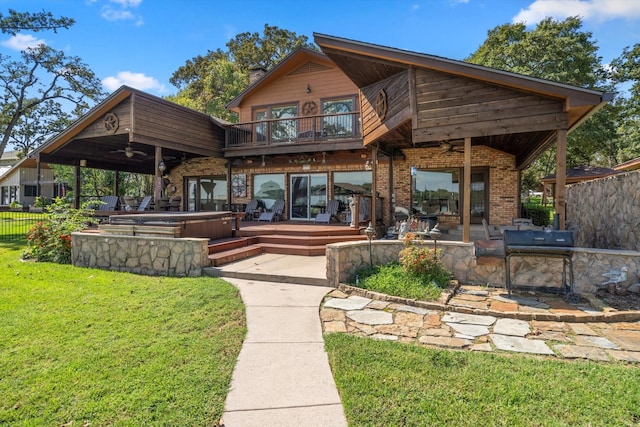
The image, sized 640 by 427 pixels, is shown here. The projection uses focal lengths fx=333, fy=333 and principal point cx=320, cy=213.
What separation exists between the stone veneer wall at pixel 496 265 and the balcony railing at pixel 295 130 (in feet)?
20.1

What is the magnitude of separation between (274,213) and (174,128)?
14.8 ft

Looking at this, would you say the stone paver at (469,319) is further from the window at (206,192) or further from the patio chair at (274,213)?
the window at (206,192)

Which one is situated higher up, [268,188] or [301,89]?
[301,89]

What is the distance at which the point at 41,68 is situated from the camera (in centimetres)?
2164

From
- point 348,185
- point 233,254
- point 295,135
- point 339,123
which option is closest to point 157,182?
point 295,135

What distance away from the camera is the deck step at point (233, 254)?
659 cm

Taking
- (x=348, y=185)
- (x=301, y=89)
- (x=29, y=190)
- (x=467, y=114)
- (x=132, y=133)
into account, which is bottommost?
(x=348, y=185)

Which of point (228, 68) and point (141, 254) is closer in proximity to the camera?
point (141, 254)

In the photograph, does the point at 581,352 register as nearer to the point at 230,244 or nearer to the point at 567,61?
the point at 230,244

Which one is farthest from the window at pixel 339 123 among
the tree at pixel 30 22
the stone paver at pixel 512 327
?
the tree at pixel 30 22

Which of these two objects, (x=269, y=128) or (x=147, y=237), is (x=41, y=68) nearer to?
(x=269, y=128)

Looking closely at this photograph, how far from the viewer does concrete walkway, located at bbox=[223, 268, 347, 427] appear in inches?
89.0

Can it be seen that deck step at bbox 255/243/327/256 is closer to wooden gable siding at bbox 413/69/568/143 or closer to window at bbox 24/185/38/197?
wooden gable siding at bbox 413/69/568/143

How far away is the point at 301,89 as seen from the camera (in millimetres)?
13609
